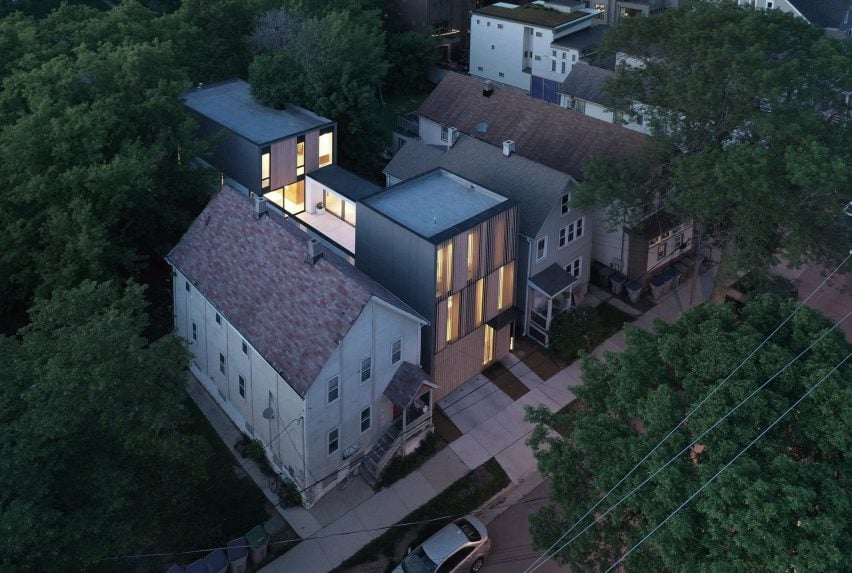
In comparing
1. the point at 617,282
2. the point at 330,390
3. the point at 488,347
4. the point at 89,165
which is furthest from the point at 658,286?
the point at 89,165

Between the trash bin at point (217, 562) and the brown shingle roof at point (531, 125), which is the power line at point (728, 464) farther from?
the brown shingle roof at point (531, 125)

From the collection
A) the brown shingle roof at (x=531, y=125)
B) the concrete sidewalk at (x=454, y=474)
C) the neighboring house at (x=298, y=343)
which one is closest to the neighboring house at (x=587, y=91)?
the brown shingle roof at (x=531, y=125)

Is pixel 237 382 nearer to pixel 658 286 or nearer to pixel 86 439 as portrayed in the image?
pixel 86 439

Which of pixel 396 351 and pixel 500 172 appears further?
pixel 500 172

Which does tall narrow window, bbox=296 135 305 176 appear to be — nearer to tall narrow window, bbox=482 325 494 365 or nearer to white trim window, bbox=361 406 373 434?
tall narrow window, bbox=482 325 494 365

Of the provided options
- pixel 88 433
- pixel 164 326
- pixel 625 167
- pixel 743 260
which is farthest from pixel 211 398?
pixel 743 260
